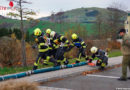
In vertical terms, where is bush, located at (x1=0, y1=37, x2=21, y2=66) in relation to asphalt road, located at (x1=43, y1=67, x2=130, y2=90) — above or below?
above

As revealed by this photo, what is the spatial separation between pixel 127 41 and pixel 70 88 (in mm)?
2689

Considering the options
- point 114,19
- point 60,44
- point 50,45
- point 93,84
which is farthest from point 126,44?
point 114,19

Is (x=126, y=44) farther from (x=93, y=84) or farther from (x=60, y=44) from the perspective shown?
(x=60, y=44)

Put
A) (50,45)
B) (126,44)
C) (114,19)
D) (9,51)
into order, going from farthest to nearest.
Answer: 1. (114,19)
2. (50,45)
3. (9,51)
4. (126,44)

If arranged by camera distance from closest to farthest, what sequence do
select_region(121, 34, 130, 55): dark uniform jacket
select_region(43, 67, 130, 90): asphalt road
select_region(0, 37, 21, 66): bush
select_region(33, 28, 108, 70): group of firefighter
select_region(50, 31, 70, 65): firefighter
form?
select_region(43, 67, 130, 90): asphalt road < select_region(121, 34, 130, 55): dark uniform jacket < select_region(33, 28, 108, 70): group of firefighter < select_region(0, 37, 21, 66): bush < select_region(50, 31, 70, 65): firefighter

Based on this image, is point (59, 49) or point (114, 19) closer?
point (59, 49)

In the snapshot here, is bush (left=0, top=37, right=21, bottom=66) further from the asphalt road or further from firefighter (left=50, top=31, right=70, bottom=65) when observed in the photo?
the asphalt road

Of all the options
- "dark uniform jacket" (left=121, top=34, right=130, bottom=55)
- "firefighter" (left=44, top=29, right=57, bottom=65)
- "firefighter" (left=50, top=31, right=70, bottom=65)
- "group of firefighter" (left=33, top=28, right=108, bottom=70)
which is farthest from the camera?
"firefighter" (left=44, top=29, right=57, bottom=65)

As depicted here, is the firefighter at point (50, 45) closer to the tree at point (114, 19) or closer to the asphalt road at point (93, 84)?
the asphalt road at point (93, 84)

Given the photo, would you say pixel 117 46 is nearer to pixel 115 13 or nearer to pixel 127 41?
pixel 115 13

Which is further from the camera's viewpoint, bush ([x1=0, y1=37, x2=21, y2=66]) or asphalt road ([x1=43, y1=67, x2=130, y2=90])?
bush ([x1=0, y1=37, x2=21, y2=66])

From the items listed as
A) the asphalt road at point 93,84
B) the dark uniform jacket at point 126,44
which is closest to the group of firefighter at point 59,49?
the asphalt road at point 93,84

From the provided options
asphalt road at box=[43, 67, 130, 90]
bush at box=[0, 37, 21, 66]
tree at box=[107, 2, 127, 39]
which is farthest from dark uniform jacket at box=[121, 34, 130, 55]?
tree at box=[107, 2, 127, 39]

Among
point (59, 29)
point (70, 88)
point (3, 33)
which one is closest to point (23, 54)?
point (70, 88)
